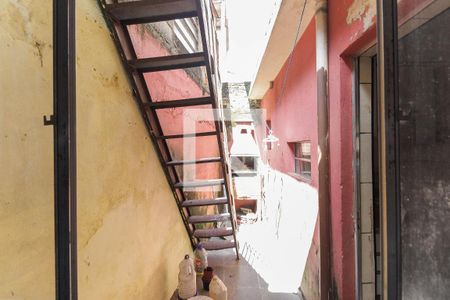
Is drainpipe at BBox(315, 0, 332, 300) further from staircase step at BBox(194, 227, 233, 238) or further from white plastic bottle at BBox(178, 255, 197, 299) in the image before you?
staircase step at BBox(194, 227, 233, 238)

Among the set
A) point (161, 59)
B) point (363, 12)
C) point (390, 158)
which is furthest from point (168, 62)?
point (390, 158)

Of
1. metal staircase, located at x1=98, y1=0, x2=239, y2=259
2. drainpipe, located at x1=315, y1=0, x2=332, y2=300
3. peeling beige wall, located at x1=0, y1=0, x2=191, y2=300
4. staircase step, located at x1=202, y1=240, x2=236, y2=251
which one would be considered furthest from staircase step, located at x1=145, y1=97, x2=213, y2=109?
staircase step, located at x1=202, y1=240, x2=236, y2=251

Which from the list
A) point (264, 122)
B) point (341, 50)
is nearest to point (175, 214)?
point (341, 50)

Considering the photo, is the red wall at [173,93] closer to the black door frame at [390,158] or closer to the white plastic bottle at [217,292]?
the white plastic bottle at [217,292]

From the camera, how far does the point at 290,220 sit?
9.39ft

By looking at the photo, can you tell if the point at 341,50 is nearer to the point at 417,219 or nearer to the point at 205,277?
the point at 417,219

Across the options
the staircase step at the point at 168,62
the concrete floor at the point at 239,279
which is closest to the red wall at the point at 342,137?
the staircase step at the point at 168,62

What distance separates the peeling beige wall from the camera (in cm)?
72

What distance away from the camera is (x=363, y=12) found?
1224 millimetres

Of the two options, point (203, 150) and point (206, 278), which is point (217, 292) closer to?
point (206, 278)

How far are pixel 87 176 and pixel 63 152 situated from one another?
0.57m

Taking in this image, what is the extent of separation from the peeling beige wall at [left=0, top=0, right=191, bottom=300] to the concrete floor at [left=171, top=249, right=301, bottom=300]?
57 centimetres

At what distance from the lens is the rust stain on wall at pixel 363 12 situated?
3.75 feet

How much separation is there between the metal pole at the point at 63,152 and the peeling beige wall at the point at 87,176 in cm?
5
